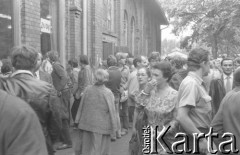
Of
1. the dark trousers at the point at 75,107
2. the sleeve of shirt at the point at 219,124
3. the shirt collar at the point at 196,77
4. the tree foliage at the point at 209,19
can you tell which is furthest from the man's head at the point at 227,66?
the tree foliage at the point at 209,19

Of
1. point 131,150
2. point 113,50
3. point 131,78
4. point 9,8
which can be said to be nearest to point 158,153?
point 131,150

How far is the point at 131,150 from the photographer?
164 inches

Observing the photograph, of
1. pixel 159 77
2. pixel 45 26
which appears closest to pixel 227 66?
pixel 159 77

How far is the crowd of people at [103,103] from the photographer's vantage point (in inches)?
64.5

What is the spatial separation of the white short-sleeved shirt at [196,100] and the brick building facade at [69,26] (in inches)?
201

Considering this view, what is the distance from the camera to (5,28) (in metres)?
7.88

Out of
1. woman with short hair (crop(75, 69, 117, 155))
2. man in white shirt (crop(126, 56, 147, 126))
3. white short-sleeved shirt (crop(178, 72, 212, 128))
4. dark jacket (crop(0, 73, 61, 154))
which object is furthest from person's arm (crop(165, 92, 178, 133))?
man in white shirt (crop(126, 56, 147, 126))

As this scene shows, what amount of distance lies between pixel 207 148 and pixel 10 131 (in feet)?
7.48

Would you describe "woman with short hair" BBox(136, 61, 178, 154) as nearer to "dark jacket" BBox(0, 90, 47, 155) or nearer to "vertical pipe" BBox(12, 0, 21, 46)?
"dark jacket" BBox(0, 90, 47, 155)

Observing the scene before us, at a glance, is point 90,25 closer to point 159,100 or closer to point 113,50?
point 113,50

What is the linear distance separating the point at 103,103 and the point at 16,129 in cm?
448

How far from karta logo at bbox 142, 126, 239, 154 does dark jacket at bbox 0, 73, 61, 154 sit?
3.15 feet

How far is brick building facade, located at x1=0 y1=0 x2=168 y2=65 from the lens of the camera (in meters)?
7.97

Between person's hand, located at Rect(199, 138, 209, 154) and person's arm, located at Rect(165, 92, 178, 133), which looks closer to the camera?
person's hand, located at Rect(199, 138, 209, 154)
